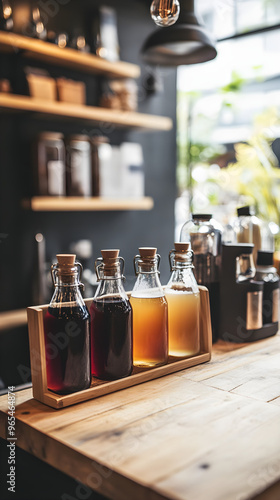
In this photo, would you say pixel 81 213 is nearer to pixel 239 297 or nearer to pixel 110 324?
pixel 239 297

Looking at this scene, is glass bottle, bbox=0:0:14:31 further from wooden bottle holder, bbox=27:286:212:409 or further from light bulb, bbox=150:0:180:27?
wooden bottle holder, bbox=27:286:212:409

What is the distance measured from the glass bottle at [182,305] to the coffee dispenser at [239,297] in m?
0.24

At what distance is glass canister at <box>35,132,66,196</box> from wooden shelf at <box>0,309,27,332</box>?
2.15ft

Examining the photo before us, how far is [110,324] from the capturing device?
3.30 feet

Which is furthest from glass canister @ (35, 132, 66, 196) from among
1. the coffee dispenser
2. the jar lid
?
the coffee dispenser

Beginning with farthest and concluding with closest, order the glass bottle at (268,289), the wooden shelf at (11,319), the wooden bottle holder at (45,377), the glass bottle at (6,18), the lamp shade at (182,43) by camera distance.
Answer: the wooden shelf at (11,319), the glass bottle at (6,18), the lamp shade at (182,43), the glass bottle at (268,289), the wooden bottle holder at (45,377)

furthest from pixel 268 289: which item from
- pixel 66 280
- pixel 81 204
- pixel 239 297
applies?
pixel 81 204

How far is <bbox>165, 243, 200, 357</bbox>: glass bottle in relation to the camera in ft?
3.82

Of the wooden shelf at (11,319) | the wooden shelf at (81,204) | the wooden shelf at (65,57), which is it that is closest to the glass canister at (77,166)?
the wooden shelf at (81,204)

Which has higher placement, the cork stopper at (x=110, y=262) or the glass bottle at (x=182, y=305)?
the cork stopper at (x=110, y=262)

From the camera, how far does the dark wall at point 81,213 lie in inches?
109

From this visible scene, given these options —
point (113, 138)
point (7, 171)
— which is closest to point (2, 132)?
point (7, 171)

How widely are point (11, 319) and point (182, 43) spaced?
161 centimetres

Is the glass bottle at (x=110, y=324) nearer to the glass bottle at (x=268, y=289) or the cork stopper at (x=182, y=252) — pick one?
the cork stopper at (x=182, y=252)
